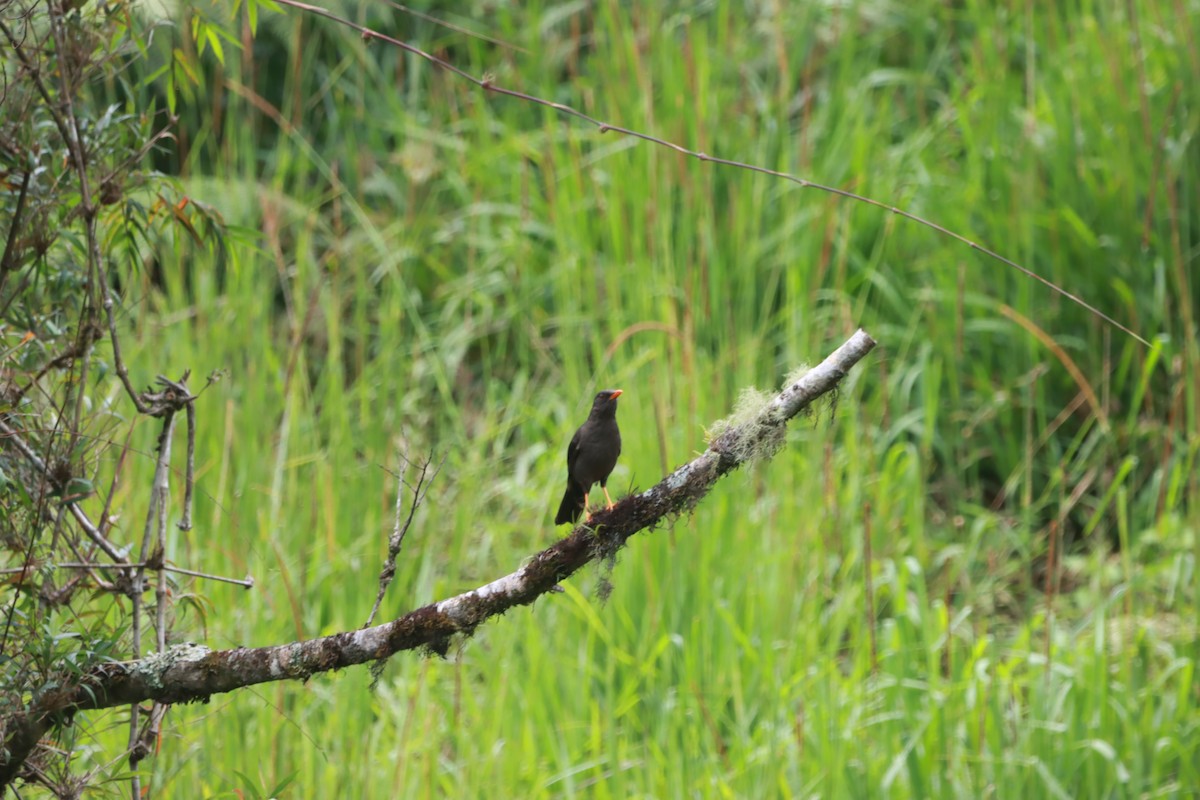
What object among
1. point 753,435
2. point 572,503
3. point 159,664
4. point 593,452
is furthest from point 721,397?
point 159,664

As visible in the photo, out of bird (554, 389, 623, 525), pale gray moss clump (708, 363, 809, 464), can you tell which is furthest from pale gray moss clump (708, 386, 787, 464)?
bird (554, 389, 623, 525)

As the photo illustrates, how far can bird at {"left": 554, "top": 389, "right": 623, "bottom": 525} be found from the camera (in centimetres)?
246

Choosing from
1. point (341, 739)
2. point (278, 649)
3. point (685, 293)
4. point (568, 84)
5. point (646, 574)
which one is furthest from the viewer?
point (568, 84)

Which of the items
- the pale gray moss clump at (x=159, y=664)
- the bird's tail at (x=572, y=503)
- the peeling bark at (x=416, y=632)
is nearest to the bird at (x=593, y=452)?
the bird's tail at (x=572, y=503)

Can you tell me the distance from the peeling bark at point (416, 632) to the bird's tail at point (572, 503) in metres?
0.64

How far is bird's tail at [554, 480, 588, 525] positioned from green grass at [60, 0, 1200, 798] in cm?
77

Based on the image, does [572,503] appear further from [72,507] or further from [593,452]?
[72,507]

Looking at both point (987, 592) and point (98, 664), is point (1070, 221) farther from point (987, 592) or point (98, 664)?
point (98, 664)

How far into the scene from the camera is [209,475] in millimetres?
4270

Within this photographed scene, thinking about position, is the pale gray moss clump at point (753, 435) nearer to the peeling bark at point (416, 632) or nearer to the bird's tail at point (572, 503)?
the peeling bark at point (416, 632)

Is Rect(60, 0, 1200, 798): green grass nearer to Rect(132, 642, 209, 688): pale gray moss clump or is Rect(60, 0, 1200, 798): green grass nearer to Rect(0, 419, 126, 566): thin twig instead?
Rect(0, 419, 126, 566): thin twig

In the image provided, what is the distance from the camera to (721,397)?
4.32 m

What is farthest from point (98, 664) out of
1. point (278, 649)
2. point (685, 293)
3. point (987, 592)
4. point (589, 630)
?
point (987, 592)

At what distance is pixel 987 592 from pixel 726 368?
1.24 meters
